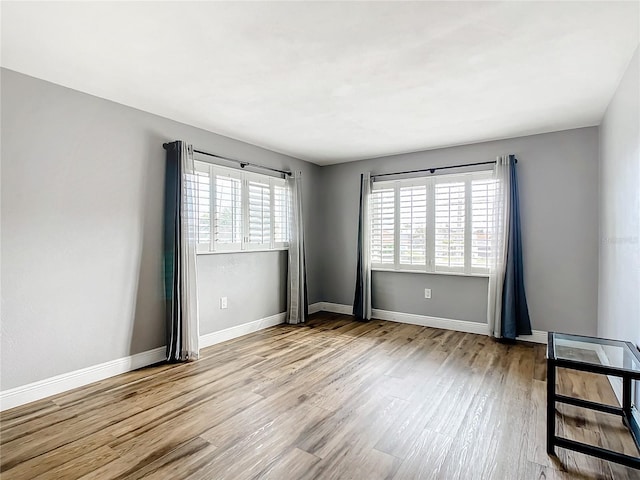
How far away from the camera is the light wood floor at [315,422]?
6.15 ft

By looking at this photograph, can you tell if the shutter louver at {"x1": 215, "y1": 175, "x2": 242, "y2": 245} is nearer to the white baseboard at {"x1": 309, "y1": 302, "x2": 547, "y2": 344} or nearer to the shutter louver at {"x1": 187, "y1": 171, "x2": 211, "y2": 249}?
the shutter louver at {"x1": 187, "y1": 171, "x2": 211, "y2": 249}

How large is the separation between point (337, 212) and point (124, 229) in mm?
3182

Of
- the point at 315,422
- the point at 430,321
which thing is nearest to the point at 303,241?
the point at 430,321

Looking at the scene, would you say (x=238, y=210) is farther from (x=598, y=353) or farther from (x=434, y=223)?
(x=598, y=353)

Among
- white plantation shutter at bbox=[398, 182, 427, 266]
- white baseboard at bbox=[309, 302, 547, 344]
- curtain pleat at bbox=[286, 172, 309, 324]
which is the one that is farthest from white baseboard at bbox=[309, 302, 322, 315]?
white plantation shutter at bbox=[398, 182, 427, 266]

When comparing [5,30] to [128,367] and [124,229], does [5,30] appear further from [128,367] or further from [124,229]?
[128,367]

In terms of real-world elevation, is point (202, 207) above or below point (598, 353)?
above

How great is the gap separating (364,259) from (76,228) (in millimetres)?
3487

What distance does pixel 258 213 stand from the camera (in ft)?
14.8

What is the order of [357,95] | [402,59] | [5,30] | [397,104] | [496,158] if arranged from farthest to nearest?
[496,158]
[397,104]
[357,95]
[402,59]
[5,30]

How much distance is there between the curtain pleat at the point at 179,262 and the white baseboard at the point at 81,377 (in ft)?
0.72

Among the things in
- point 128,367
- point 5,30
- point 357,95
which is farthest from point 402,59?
point 128,367

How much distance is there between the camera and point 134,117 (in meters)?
3.25

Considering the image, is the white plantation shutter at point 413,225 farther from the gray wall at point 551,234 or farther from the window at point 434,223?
the gray wall at point 551,234
